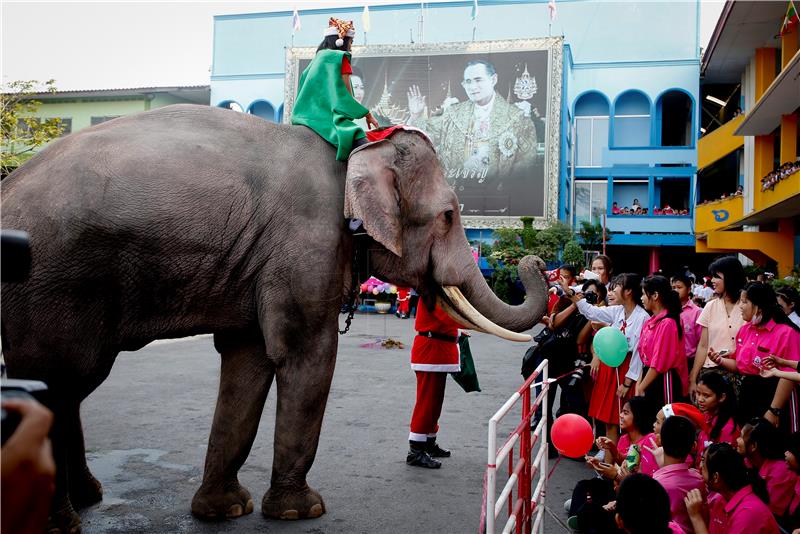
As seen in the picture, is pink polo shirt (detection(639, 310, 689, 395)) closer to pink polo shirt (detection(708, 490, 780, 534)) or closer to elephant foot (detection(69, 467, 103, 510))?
pink polo shirt (detection(708, 490, 780, 534))

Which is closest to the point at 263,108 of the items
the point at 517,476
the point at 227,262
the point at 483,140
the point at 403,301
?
the point at 483,140

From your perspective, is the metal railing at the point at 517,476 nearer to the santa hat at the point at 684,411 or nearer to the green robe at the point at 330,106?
the santa hat at the point at 684,411

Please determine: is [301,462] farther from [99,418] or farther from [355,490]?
[99,418]

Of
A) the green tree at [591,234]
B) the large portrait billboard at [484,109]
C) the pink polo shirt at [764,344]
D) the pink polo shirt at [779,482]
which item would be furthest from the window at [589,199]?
the pink polo shirt at [779,482]

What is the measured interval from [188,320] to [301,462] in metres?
0.99

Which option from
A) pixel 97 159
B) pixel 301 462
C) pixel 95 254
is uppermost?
pixel 97 159

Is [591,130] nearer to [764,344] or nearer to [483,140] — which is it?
[483,140]

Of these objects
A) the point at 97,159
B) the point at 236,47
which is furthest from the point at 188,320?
the point at 236,47

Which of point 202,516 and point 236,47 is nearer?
point 202,516

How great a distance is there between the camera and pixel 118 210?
339 cm

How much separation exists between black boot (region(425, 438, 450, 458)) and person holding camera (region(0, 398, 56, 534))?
4547 mm

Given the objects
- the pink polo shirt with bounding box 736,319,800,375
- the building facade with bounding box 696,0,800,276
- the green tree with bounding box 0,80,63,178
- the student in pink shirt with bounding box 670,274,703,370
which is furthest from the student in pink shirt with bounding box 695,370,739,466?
the green tree with bounding box 0,80,63,178

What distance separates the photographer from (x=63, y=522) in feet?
11.5

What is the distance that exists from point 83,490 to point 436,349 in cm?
258
